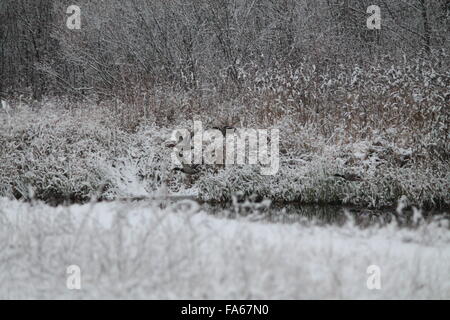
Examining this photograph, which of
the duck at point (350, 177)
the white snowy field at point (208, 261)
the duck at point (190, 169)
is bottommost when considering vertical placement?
the white snowy field at point (208, 261)

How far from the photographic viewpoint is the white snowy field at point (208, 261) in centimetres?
423

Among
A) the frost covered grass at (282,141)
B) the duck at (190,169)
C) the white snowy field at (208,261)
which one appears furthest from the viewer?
the duck at (190,169)

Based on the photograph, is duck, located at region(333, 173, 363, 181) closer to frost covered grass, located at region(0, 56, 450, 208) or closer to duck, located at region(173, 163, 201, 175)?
frost covered grass, located at region(0, 56, 450, 208)

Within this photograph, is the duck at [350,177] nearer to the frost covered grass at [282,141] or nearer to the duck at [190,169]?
the frost covered grass at [282,141]

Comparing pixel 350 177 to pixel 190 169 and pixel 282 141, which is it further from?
pixel 190 169

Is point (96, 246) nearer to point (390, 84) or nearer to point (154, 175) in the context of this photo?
point (154, 175)

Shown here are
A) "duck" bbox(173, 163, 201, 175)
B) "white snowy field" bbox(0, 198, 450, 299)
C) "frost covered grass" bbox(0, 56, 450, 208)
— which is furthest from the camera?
"duck" bbox(173, 163, 201, 175)

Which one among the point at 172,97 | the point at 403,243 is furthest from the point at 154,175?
the point at 403,243

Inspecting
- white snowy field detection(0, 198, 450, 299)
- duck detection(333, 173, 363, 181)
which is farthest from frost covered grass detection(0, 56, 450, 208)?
white snowy field detection(0, 198, 450, 299)

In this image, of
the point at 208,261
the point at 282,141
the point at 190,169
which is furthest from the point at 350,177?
the point at 208,261

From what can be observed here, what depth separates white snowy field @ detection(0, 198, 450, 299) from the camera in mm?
4230

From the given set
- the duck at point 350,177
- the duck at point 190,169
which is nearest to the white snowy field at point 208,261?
the duck at point 350,177

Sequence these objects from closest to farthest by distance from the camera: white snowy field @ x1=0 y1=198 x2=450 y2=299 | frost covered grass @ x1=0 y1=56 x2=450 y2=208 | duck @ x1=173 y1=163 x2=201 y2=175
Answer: white snowy field @ x1=0 y1=198 x2=450 y2=299
frost covered grass @ x1=0 y1=56 x2=450 y2=208
duck @ x1=173 y1=163 x2=201 y2=175

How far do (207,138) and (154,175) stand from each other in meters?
1.38
